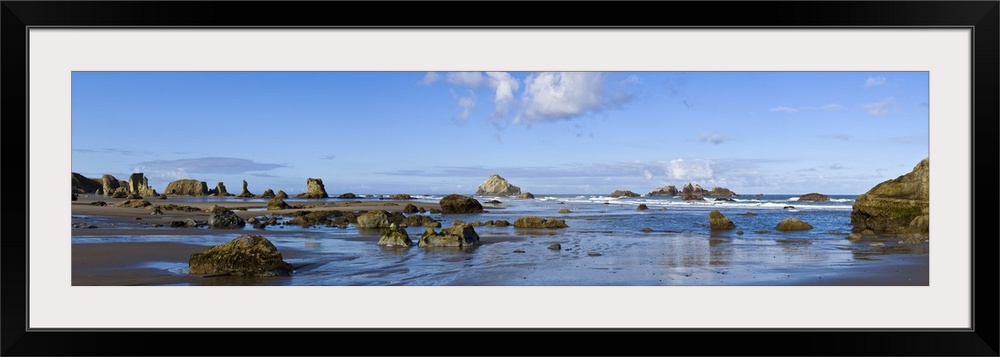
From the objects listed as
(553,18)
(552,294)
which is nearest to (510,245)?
(552,294)

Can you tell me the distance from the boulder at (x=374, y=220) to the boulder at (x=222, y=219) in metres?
3.85

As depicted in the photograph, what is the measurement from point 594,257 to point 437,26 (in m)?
7.21

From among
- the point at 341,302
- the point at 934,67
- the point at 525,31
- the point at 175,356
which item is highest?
the point at 525,31

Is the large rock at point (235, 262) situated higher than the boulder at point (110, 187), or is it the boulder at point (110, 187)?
the boulder at point (110, 187)

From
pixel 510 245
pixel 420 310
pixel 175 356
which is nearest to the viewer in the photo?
pixel 175 356

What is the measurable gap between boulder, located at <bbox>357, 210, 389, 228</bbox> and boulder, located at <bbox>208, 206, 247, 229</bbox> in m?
3.85

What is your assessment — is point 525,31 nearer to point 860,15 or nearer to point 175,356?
point 860,15

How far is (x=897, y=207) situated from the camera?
42.1 feet

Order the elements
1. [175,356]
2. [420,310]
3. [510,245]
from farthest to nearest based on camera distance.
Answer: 1. [510,245]
2. [420,310]
3. [175,356]

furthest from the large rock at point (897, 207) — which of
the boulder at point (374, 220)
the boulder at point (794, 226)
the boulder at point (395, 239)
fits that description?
the boulder at point (374, 220)

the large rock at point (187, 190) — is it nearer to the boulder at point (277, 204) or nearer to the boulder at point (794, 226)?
the boulder at point (277, 204)

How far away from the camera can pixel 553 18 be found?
5.58 meters

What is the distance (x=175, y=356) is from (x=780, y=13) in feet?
21.7

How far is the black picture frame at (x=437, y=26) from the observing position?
550 centimetres
